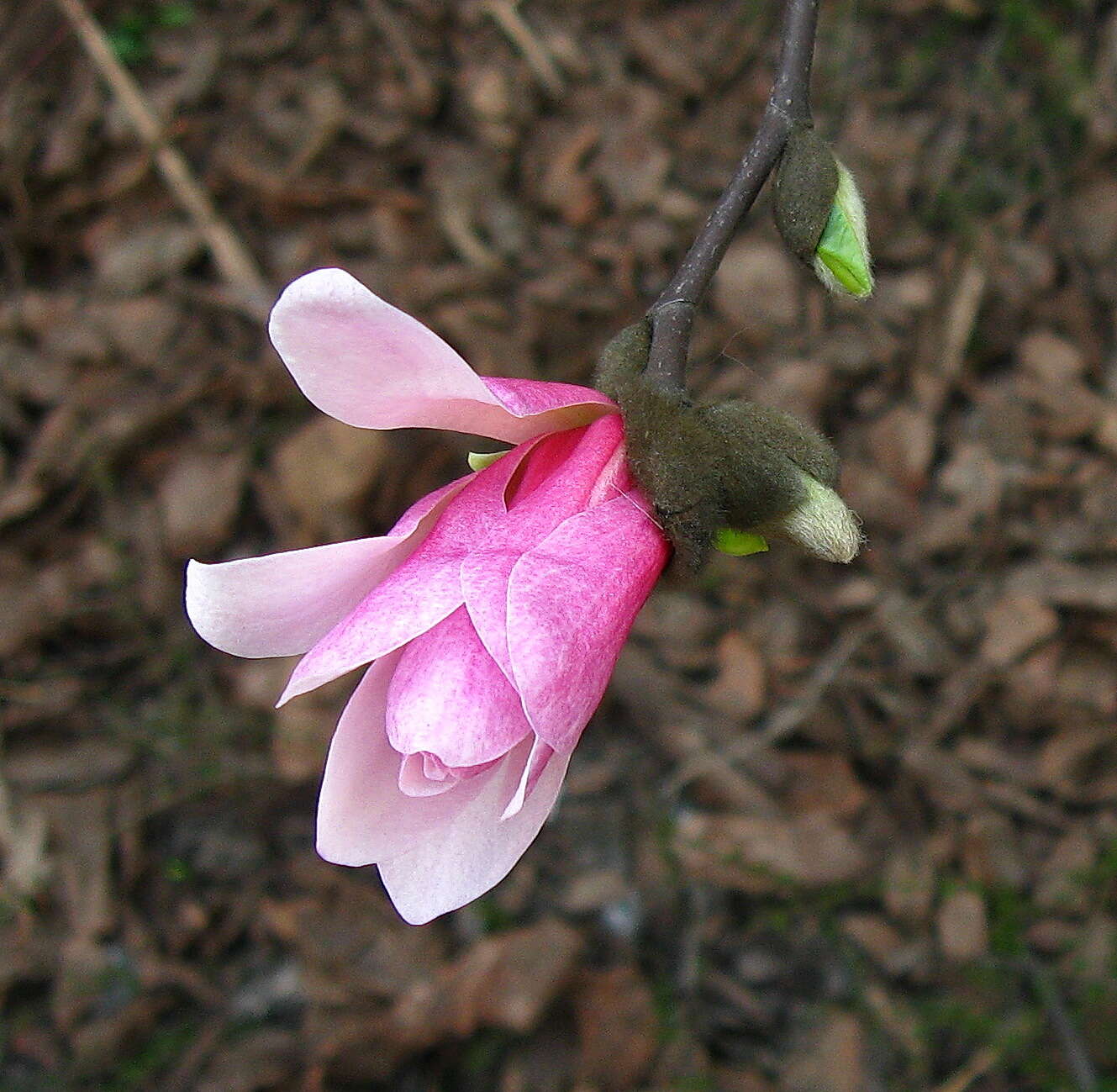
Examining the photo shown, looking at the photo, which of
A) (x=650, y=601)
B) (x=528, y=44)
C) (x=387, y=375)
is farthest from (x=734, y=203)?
(x=528, y=44)

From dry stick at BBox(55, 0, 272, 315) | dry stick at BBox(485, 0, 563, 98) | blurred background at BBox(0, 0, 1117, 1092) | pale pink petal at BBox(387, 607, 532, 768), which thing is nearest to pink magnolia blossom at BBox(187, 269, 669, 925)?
pale pink petal at BBox(387, 607, 532, 768)

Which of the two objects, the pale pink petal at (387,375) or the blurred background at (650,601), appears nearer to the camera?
the pale pink petal at (387,375)

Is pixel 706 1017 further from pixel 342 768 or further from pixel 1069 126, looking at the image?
pixel 1069 126

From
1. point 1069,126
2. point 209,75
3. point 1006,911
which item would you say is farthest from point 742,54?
point 1006,911

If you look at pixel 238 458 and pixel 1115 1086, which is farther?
pixel 238 458

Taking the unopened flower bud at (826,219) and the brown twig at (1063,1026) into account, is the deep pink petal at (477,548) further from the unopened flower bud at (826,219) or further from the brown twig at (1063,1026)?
the brown twig at (1063,1026)

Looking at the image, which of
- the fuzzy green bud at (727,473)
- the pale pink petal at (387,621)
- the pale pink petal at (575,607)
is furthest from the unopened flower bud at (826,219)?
the pale pink petal at (387,621)

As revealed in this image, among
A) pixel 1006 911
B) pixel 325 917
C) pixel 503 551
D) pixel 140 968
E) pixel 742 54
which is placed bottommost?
pixel 140 968

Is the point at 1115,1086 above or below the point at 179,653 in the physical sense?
above
